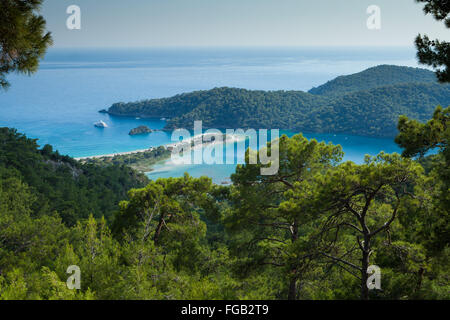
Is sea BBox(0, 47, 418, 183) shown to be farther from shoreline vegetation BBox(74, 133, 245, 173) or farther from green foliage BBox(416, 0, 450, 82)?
green foliage BBox(416, 0, 450, 82)

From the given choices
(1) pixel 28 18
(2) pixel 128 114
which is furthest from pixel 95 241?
(2) pixel 128 114

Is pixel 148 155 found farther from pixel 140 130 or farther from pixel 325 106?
pixel 325 106

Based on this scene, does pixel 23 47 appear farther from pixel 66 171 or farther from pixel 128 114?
pixel 128 114

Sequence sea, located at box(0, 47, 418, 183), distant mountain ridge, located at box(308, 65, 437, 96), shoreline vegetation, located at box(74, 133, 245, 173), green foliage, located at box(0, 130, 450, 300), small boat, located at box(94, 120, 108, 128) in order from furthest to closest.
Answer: distant mountain ridge, located at box(308, 65, 437, 96) → small boat, located at box(94, 120, 108, 128) → sea, located at box(0, 47, 418, 183) → shoreline vegetation, located at box(74, 133, 245, 173) → green foliage, located at box(0, 130, 450, 300)

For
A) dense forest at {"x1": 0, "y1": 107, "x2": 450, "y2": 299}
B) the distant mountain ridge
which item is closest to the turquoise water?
the distant mountain ridge

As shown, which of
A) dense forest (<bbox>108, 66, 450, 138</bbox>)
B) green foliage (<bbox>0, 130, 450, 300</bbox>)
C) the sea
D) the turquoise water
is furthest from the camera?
dense forest (<bbox>108, 66, 450, 138</bbox>)

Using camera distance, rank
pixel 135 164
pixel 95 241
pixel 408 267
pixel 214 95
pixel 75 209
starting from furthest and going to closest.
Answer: pixel 214 95, pixel 135 164, pixel 75 209, pixel 95 241, pixel 408 267

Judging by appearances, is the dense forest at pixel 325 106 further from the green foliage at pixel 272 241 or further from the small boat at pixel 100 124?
the green foliage at pixel 272 241

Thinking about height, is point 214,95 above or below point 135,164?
above
